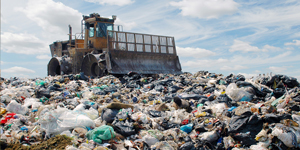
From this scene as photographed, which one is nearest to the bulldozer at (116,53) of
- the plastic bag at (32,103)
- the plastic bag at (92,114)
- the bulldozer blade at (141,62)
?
the bulldozer blade at (141,62)

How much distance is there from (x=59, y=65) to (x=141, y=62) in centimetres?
518

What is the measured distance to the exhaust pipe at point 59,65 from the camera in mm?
11250

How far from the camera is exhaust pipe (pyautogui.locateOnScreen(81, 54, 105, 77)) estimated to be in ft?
30.2

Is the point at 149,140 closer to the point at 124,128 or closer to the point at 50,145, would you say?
the point at 124,128

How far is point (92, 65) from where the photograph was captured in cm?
961

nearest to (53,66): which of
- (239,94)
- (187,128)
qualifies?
(239,94)

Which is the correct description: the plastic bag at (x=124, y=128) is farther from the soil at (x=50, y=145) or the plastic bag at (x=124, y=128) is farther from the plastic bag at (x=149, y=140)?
the soil at (x=50, y=145)

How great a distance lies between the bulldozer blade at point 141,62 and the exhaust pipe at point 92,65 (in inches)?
22.7

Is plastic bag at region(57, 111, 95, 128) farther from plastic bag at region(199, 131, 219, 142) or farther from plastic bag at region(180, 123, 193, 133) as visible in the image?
plastic bag at region(199, 131, 219, 142)

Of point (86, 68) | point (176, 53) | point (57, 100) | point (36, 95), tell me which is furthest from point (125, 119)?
point (176, 53)

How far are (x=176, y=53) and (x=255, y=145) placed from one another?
304 inches

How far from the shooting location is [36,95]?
237 inches

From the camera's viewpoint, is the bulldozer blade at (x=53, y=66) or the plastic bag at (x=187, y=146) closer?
the plastic bag at (x=187, y=146)

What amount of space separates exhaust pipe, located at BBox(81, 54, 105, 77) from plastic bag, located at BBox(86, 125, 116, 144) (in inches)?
230
